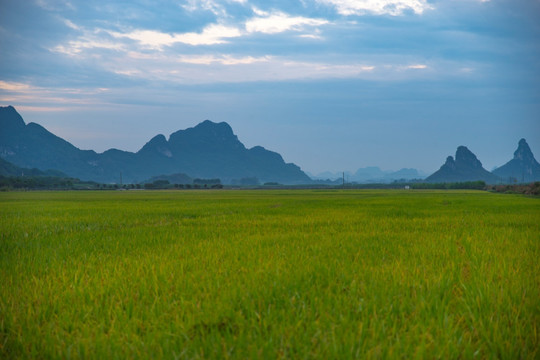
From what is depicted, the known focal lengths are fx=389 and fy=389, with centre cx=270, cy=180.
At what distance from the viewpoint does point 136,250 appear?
6012mm

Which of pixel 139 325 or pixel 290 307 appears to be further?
pixel 290 307

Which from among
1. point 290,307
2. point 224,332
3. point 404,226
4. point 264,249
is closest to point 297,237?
point 264,249

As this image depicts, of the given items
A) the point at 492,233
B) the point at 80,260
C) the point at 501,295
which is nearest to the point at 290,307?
the point at 501,295

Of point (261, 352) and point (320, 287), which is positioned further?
point (320, 287)

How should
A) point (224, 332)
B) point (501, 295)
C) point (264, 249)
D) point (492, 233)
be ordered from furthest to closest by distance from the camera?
point (492, 233)
point (264, 249)
point (501, 295)
point (224, 332)

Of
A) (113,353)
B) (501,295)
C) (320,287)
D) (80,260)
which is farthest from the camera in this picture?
(80,260)

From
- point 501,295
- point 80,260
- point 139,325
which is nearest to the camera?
point 139,325

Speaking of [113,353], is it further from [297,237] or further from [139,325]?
[297,237]

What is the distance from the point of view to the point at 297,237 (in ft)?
24.0

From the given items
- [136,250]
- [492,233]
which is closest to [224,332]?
[136,250]

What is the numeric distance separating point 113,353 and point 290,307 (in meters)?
1.26

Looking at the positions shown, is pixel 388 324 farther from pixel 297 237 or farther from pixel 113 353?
pixel 297 237

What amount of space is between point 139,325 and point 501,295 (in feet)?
9.20

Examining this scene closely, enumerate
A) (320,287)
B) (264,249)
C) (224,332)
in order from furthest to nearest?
(264,249)
(320,287)
(224,332)
